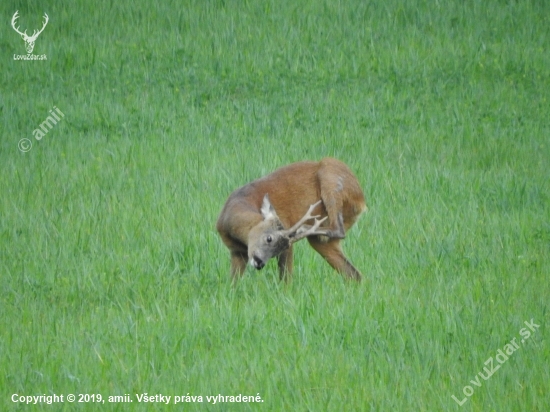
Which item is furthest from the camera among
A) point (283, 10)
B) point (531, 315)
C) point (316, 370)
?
point (283, 10)

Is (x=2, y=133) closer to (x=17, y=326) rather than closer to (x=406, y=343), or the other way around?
(x=17, y=326)

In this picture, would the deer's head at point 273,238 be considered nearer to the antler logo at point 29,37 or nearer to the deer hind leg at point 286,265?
the deer hind leg at point 286,265

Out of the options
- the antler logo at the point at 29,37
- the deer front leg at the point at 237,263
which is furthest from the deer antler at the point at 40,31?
the deer front leg at the point at 237,263

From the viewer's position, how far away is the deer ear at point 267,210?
263 inches

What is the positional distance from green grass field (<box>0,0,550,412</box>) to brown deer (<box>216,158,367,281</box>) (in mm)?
237

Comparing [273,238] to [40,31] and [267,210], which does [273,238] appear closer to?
[267,210]

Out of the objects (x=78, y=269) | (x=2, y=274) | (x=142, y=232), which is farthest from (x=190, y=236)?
(x=2, y=274)

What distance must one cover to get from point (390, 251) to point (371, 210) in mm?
1288

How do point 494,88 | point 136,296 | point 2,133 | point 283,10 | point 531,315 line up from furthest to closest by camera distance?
point 283,10, point 494,88, point 2,133, point 136,296, point 531,315

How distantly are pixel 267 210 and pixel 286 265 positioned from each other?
2.17 ft

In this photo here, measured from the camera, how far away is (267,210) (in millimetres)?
6758

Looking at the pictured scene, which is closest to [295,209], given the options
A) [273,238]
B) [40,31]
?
[273,238]

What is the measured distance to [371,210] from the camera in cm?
918

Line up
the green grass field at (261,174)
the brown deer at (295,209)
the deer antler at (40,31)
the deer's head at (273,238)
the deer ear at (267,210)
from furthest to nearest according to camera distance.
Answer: the deer antler at (40,31) < the brown deer at (295,209) < the deer ear at (267,210) < the deer's head at (273,238) < the green grass field at (261,174)
